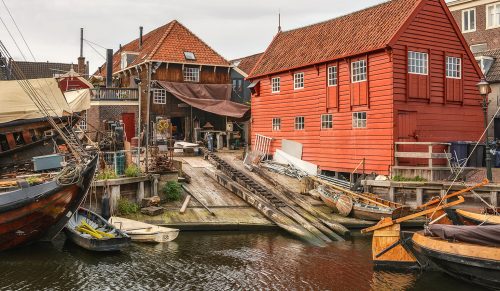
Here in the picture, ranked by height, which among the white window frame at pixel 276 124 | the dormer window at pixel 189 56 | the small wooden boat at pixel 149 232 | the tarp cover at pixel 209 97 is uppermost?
the dormer window at pixel 189 56

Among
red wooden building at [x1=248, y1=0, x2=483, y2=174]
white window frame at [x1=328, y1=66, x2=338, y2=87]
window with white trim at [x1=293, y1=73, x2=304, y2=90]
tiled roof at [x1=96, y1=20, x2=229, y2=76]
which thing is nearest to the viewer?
red wooden building at [x1=248, y1=0, x2=483, y2=174]

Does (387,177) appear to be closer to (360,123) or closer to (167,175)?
(360,123)

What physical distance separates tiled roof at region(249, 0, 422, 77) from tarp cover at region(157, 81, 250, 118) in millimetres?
4009

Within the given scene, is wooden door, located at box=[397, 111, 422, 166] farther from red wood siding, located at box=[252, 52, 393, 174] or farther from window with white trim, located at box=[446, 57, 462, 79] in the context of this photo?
window with white trim, located at box=[446, 57, 462, 79]

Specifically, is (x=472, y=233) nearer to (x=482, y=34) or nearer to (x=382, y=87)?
(x=382, y=87)

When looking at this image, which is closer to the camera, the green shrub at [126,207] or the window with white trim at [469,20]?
the green shrub at [126,207]

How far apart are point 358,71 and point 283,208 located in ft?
28.4

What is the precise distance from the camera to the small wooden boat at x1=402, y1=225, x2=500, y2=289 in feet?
44.5

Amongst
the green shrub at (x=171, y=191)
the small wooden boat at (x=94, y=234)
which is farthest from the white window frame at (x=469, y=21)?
the small wooden boat at (x=94, y=234)

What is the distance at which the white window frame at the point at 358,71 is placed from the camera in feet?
84.4

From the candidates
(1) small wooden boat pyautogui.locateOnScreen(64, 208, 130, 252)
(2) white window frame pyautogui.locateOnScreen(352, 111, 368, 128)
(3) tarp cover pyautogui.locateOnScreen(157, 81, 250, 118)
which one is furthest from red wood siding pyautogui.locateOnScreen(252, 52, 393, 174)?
(1) small wooden boat pyautogui.locateOnScreen(64, 208, 130, 252)

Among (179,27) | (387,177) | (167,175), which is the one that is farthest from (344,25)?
(179,27)

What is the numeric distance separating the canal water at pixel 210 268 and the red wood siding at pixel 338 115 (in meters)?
7.06

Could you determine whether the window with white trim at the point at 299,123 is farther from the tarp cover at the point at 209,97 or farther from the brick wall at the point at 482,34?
the brick wall at the point at 482,34
